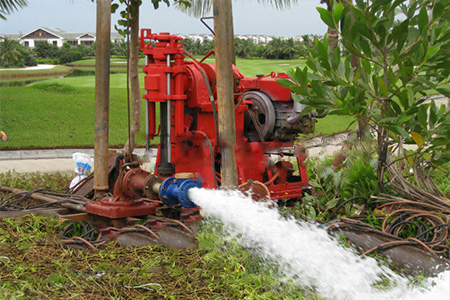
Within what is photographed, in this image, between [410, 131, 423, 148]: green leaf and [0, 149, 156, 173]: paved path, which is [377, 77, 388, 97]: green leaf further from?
[0, 149, 156, 173]: paved path

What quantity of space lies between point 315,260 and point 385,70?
1902 mm

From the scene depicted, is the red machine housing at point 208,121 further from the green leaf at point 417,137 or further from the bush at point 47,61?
the bush at point 47,61

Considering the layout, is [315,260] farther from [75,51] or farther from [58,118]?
[75,51]

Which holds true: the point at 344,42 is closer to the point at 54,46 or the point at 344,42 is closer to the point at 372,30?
the point at 372,30

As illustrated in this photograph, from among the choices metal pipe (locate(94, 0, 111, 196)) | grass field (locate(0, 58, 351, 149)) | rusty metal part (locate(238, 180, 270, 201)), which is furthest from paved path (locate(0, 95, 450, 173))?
rusty metal part (locate(238, 180, 270, 201))

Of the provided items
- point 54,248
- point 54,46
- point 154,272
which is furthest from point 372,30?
point 54,46

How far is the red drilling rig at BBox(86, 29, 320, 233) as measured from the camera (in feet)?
17.2

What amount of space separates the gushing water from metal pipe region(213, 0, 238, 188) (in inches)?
11.4

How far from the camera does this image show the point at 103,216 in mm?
5254

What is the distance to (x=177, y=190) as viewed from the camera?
16.6 feet

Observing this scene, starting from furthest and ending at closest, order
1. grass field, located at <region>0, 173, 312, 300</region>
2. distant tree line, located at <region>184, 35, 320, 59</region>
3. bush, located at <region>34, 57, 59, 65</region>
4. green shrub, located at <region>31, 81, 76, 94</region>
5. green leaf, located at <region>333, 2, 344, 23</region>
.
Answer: bush, located at <region>34, 57, 59, 65</region> → distant tree line, located at <region>184, 35, 320, 59</region> → green shrub, located at <region>31, 81, 76, 94</region> → green leaf, located at <region>333, 2, 344, 23</region> → grass field, located at <region>0, 173, 312, 300</region>

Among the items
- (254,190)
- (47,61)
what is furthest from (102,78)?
(47,61)

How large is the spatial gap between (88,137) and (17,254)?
872 centimetres

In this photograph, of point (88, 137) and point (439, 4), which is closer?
point (439, 4)
